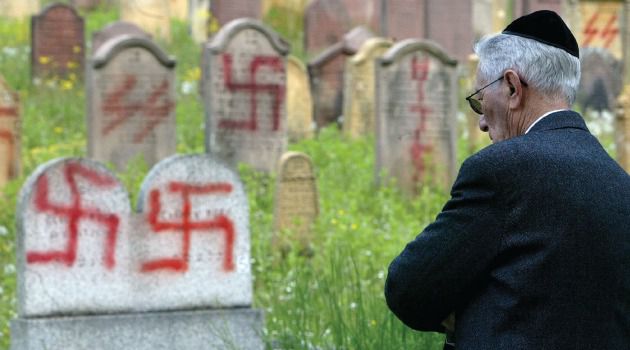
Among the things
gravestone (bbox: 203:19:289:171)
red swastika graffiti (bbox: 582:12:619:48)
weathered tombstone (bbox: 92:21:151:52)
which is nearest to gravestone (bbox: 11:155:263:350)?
gravestone (bbox: 203:19:289:171)

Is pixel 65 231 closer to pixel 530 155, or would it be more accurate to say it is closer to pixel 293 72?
pixel 530 155

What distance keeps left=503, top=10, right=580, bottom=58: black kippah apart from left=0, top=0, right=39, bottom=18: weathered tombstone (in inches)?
703

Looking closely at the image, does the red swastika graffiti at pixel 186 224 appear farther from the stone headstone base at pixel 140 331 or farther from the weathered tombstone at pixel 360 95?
the weathered tombstone at pixel 360 95

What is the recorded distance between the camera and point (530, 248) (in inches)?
113

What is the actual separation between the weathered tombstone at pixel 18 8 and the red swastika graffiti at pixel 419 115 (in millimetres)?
9880

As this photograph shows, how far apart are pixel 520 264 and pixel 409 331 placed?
208cm

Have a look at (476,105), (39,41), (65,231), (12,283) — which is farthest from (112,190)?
(39,41)

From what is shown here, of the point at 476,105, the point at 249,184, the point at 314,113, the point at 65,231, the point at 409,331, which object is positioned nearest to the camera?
the point at 476,105

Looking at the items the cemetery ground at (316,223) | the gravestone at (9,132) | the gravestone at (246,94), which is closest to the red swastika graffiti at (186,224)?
the cemetery ground at (316,223)

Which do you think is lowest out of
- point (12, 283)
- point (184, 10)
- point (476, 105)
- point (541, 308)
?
point (12, 283)

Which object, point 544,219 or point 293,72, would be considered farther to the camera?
point 293,72

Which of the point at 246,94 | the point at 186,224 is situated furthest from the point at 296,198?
the point at 186,224

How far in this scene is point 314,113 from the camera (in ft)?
48.1

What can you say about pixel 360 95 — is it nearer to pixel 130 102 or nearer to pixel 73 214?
pixel 130 102
